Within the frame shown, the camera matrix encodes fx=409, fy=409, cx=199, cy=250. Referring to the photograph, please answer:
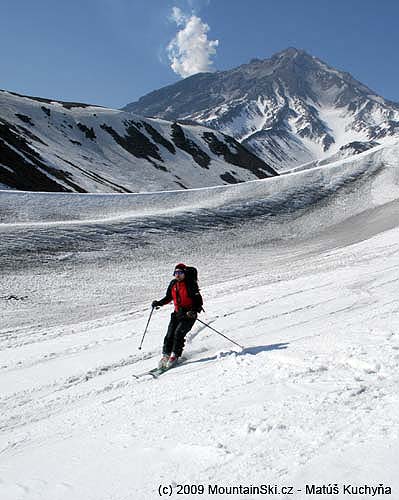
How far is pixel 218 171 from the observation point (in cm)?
9881

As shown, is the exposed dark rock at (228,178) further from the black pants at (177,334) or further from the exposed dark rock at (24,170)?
the black pants at (177,334)

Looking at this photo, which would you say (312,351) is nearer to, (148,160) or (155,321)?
(155,321)

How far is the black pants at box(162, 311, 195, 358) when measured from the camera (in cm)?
853

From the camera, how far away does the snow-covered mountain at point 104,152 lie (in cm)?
5494

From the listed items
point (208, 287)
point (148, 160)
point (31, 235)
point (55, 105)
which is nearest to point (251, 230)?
point (208, 287)

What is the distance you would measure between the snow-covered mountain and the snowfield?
30.1 meters

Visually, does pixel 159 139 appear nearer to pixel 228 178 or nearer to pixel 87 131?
pixel 87 131

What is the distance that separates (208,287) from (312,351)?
9212 mm

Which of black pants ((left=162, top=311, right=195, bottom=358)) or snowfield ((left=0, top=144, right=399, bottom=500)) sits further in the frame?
black pants ((left=162, top=311, right=195, bottom=358))

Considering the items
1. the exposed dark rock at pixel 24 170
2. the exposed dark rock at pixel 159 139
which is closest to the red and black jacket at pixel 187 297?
the exposed dark rock at pixel 24 170

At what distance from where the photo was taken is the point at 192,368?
26.2 ft

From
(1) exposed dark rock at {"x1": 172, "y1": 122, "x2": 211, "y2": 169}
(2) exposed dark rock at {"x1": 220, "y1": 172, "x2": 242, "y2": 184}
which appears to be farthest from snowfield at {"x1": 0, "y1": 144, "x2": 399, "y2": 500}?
(1) exposed dark rock at {"x1": 172, "y1": 122, "x2": 211, "y2": 169}

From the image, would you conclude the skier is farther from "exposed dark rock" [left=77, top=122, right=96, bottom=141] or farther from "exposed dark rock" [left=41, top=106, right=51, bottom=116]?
"exposed dark rock" [left=41, top=106, right=51, bottom=116]

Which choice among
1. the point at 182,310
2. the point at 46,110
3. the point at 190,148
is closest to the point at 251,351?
the point at 182,310
